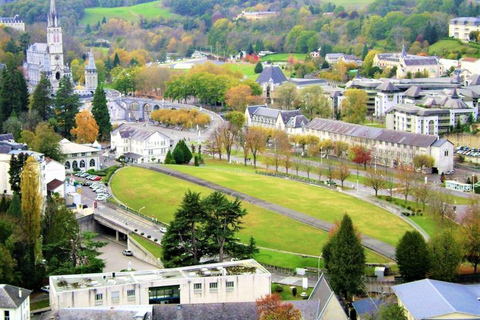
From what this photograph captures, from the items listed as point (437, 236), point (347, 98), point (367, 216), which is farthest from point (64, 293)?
point (347, 98)

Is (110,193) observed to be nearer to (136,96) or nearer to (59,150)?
(59,150)

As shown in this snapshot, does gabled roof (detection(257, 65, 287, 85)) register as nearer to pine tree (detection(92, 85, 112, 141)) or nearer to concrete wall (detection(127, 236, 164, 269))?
pine tree (detection(92, 85, 112, 141))

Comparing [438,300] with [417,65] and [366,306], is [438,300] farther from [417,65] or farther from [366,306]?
[417,65]

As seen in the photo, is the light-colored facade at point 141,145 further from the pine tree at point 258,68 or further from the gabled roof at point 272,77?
the pine tree at point 258,68

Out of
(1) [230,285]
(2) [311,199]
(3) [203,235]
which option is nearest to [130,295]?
(1) [230,285]

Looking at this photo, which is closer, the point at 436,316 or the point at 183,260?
the point at 436,316

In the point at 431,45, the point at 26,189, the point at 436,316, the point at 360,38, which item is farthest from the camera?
the point at 360,38

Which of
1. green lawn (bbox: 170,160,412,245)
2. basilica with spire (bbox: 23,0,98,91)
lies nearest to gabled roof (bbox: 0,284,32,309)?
green lawn (bbox: 170,160,412,245)
